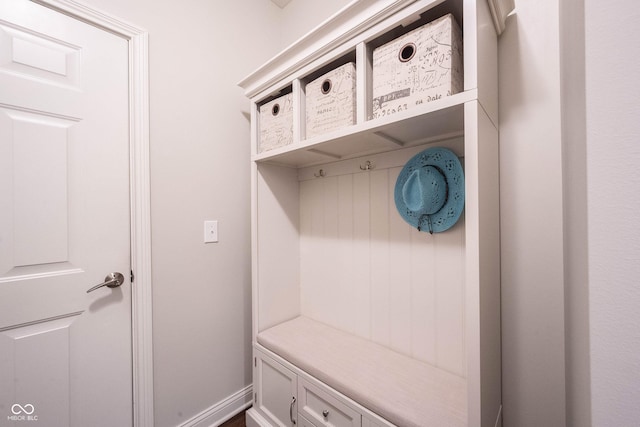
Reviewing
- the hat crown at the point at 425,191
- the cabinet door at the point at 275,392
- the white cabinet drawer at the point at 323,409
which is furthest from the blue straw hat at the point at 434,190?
the cabinet door at the point at 275,392

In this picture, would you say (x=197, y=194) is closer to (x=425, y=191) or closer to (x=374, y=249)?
(x=374, y=249)

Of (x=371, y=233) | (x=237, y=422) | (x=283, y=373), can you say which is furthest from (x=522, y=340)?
(x=237, y=422)

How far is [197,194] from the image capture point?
138cm

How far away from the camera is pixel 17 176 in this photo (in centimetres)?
92

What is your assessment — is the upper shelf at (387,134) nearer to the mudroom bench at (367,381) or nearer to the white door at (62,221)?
the white door at (62,221)

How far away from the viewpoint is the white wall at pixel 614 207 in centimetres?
38

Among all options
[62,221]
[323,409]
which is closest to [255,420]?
[323,409]

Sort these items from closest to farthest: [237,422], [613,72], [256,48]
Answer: [613,72]
[237,422]
[256,48]

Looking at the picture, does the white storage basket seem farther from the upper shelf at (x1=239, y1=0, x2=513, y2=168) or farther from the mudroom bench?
the mudroom bench

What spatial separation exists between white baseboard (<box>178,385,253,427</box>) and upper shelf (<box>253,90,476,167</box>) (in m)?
1.41

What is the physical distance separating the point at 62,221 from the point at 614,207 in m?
1.63

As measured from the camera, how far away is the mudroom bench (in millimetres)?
802

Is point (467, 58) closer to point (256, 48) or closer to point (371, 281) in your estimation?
point (371, 281)

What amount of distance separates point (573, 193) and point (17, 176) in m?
1.91
